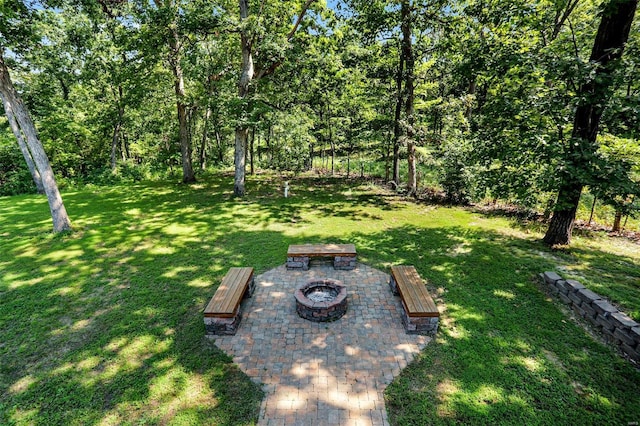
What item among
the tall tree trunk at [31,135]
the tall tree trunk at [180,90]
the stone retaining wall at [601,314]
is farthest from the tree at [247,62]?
the stone retaining wall at [601,314]

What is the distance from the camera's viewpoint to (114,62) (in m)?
15.6

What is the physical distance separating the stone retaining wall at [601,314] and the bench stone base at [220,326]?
638 centimetres

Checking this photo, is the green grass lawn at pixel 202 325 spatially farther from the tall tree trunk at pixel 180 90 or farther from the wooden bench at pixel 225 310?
the tall tree trunk at pixel 180 90

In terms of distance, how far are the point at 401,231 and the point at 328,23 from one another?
411 inches

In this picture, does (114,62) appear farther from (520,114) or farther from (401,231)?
(520,114)

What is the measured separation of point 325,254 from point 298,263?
769 mm

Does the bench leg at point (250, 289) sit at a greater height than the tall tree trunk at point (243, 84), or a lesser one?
lesser

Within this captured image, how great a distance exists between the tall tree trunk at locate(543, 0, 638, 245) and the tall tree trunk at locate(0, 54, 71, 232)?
45.0 ft

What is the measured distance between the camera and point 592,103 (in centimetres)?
604

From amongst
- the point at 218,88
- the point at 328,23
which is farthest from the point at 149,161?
the point at 328,23

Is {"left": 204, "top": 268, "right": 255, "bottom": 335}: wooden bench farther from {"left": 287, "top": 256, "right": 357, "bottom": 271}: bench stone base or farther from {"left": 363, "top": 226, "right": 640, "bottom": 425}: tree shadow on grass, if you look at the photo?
{"left": 363, "top": 226, "right": 640, "bottom": 425}: tree shadow on grass

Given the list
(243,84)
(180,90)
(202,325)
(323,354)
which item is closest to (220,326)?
(202,325)

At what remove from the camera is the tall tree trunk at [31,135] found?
27.4 ft

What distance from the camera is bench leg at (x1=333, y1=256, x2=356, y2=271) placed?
295 inches
